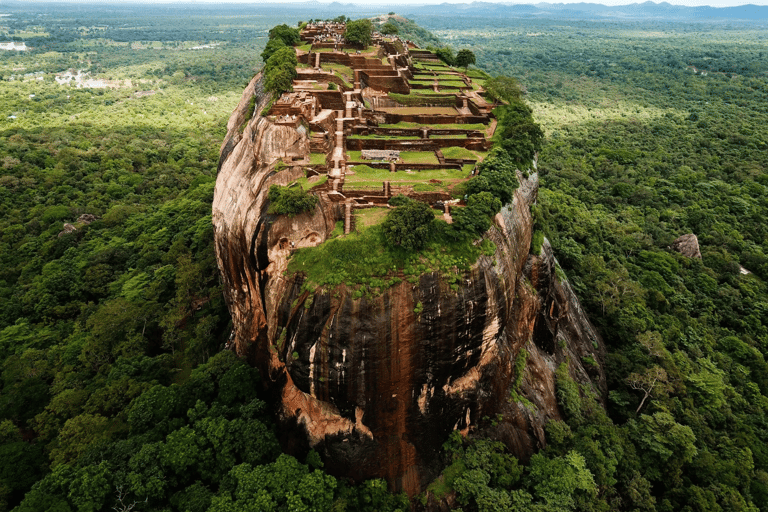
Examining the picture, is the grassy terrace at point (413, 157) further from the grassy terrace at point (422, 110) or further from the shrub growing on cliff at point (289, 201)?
the grassy terrace at point (422, 110)

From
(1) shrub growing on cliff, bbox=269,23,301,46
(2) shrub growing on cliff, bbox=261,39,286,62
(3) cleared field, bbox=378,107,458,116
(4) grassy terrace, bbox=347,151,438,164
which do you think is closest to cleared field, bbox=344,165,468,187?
(4) grassy terrace, bbox=347,151,438,164

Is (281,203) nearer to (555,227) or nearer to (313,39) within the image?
(555,227)

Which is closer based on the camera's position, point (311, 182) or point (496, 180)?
point (311, 182)

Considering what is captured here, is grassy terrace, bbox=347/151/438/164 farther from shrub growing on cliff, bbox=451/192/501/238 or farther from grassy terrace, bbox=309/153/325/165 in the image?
shrub growing on cliff, bbox=451/192/501/238

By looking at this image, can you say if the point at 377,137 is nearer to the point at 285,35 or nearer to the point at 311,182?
the point at 311,182

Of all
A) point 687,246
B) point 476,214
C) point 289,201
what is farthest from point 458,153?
point 687,246
